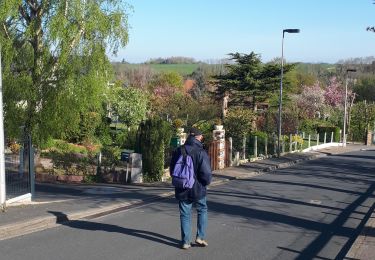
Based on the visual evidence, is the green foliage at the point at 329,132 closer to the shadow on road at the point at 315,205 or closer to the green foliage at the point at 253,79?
the green foliage at the point at 253,79

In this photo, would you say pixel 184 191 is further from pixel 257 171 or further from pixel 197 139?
pixel 257 171

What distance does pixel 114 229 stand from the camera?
8859 mm

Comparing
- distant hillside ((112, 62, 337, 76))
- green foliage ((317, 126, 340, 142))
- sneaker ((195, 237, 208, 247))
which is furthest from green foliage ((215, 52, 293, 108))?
distant hillside ((112, 62, 337, 76))

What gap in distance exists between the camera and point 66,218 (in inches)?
380

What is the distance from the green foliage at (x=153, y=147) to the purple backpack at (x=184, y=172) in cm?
1085

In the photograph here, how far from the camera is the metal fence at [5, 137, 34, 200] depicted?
37.7ft

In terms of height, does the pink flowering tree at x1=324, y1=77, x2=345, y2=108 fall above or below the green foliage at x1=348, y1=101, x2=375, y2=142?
above

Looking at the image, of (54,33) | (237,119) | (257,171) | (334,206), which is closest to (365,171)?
(257,171)

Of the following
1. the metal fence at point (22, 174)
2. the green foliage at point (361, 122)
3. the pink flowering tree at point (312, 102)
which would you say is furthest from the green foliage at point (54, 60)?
the pink flowering tree at point (312, 102)

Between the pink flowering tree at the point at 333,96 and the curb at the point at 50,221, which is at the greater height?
the pink flowering tree at the point at 333,96

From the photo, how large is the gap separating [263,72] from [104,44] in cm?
3177

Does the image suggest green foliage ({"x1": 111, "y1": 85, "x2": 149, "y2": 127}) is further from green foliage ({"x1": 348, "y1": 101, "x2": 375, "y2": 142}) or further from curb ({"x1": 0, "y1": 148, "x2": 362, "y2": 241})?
green foliage ({"x1": 348, "y1": 101, "x2": 375, "y2": 142})

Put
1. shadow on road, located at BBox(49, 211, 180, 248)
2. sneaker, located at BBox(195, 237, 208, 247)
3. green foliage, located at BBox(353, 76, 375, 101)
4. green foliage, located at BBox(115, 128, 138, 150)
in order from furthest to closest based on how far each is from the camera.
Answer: green foliage, located at BBox(353, 76, 375, 101) < green foliage, located at BBox(115, 128, 138, 150) < shadow on road, located at BBox(49, 211, 180, 248) < sneaker, located at BBox(195, 237, 208, 247)

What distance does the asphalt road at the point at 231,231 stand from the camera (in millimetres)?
7387
